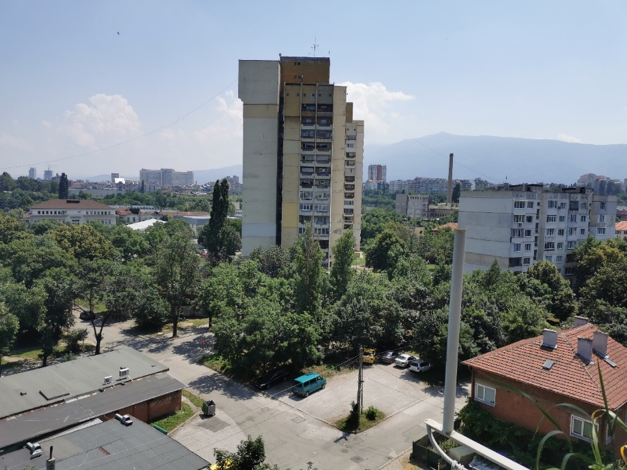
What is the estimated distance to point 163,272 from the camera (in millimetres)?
30500

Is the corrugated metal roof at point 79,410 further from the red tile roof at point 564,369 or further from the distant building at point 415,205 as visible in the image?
the distant building at point 415,205

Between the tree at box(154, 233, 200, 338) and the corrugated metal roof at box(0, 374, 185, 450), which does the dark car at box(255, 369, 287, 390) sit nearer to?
the corrugated metal roof at box(0, 374, 185, 450)

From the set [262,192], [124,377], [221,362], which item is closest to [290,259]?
[262,192]

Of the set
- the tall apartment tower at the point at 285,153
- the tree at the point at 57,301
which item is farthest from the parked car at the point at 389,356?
the tall apartment tower at the point at 285,153

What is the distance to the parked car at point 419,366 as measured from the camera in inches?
955

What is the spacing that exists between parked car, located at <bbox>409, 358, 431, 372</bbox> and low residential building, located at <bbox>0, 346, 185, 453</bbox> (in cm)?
1194

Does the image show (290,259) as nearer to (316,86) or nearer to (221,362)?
(221,362)

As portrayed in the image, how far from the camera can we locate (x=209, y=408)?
19969 millimetres

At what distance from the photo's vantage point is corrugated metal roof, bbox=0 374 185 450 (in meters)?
16.0

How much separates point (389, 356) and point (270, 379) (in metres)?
7.37

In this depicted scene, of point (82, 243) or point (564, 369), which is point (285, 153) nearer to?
point (82, 243)

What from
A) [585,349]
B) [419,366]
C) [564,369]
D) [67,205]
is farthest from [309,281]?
[67,205]

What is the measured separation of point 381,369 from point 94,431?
14.7 m

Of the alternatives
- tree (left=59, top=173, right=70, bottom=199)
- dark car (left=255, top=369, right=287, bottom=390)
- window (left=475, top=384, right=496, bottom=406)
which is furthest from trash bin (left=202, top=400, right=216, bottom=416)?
tree (left=59, top=173, right=70, bottom=199)
